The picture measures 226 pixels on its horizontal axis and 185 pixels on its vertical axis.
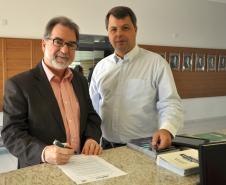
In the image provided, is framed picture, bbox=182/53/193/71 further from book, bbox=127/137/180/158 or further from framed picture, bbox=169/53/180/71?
book, bbox=127/137/180/158

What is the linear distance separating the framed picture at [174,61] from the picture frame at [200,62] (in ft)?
2.22

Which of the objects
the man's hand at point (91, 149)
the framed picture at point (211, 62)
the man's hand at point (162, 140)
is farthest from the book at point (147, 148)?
the framed picture at point (211, 62)

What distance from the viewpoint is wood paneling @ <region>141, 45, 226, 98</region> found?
739cm

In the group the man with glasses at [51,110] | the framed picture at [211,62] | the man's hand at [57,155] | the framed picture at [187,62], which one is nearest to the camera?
the man's hand at [57,155]

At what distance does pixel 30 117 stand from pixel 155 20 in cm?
580

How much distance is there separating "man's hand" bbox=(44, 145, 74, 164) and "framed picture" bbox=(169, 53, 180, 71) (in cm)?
616

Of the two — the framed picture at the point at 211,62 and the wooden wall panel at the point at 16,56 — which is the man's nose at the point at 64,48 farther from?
the framed picture at the point at 211,62

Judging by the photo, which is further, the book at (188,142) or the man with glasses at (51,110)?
the book at (188,142)

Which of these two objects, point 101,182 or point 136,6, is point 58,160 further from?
point 136,6

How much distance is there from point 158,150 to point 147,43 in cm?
550

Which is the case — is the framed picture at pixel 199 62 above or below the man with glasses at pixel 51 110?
above

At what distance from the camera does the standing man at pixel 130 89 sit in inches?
79.3

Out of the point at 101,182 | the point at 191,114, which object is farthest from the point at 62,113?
the point at 191,114

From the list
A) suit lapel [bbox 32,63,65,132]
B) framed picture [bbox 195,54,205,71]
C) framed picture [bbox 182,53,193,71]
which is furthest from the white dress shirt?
framed picture [bbox 195,54,205,71]
